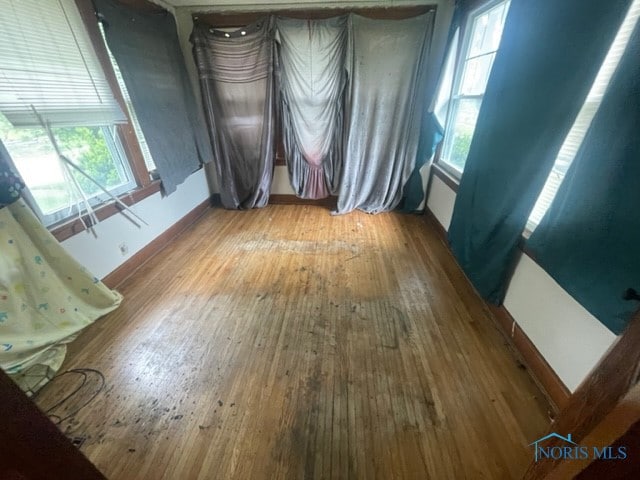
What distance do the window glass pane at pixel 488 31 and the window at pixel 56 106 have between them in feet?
9.73

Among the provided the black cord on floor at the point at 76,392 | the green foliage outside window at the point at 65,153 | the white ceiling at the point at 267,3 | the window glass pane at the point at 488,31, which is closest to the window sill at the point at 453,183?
the window glass pane at the point at 488,31

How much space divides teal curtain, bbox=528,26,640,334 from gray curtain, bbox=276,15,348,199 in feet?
7.75

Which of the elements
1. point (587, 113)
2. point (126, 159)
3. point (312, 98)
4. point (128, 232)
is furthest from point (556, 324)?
point (126, 159)

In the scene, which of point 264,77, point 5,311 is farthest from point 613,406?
point 264,77

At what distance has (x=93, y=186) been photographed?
2025mm

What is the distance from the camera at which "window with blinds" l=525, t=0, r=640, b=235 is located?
1032 millimetres

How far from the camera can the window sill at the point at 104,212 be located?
5.55 feet

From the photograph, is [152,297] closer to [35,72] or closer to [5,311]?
[5,311]

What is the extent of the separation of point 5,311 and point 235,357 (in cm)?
119

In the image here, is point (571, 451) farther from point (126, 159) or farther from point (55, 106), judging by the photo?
point (126, 159)

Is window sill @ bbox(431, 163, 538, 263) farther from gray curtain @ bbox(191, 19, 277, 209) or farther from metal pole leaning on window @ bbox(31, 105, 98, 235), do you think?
metal pole leaning on window @ bbox(31, 105, 98, 235)

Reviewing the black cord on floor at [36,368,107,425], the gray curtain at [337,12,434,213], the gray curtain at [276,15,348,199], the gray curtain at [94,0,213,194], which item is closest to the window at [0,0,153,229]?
the gray curtain at [94,0,213,194]

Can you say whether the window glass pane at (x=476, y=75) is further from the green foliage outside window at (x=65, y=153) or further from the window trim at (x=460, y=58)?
the green foliage outside window at (x=65, y=153)

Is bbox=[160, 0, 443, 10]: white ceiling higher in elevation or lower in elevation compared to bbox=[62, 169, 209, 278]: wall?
higher
